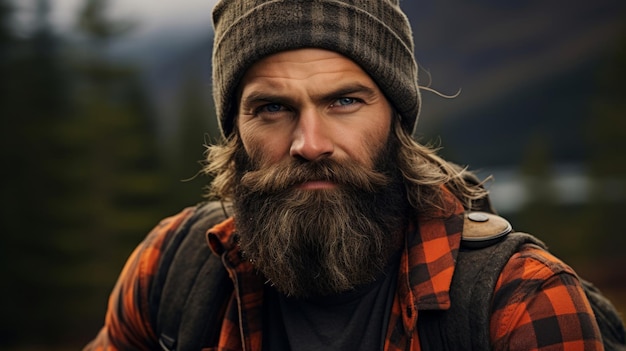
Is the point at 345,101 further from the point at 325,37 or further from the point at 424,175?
the point at 424,175

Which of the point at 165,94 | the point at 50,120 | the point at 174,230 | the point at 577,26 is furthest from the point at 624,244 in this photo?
the point at 165,94

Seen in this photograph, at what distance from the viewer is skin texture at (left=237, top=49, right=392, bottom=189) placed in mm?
2508

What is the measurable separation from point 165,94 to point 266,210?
106 meters

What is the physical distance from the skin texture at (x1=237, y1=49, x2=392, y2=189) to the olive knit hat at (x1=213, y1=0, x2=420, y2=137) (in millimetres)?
44

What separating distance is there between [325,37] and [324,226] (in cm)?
68

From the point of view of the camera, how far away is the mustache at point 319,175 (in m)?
2.51

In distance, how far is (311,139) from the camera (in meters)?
2.48

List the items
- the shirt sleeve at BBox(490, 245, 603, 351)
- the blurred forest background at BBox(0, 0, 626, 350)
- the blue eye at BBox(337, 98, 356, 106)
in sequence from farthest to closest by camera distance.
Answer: the blurred forest background at BBox(0, 0, 626, 350) → the blue eye at BBox(337, 98, 356, 106) → the shirt sleeve at BBox(490, 245, 603, 351)

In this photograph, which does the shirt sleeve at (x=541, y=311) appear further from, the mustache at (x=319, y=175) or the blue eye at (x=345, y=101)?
the blue eye at (x=345, y=101)

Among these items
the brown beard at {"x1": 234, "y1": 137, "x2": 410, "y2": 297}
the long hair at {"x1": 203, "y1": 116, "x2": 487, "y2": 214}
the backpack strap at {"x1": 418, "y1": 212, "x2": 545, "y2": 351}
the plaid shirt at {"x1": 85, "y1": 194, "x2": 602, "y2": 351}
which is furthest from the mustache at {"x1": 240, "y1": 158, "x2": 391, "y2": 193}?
the backpack strap at {"x1": 418, "y1": 212, "x2": 545, "y2": 351}

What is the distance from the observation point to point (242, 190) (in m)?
2.80

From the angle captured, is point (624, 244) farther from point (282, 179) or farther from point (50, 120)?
point (282, 179)

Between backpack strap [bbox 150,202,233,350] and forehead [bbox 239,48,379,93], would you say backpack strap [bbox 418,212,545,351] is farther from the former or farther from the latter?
backpack strap [bbox 150,202,233,350]

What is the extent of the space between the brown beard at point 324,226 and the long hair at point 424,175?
0.10 m
